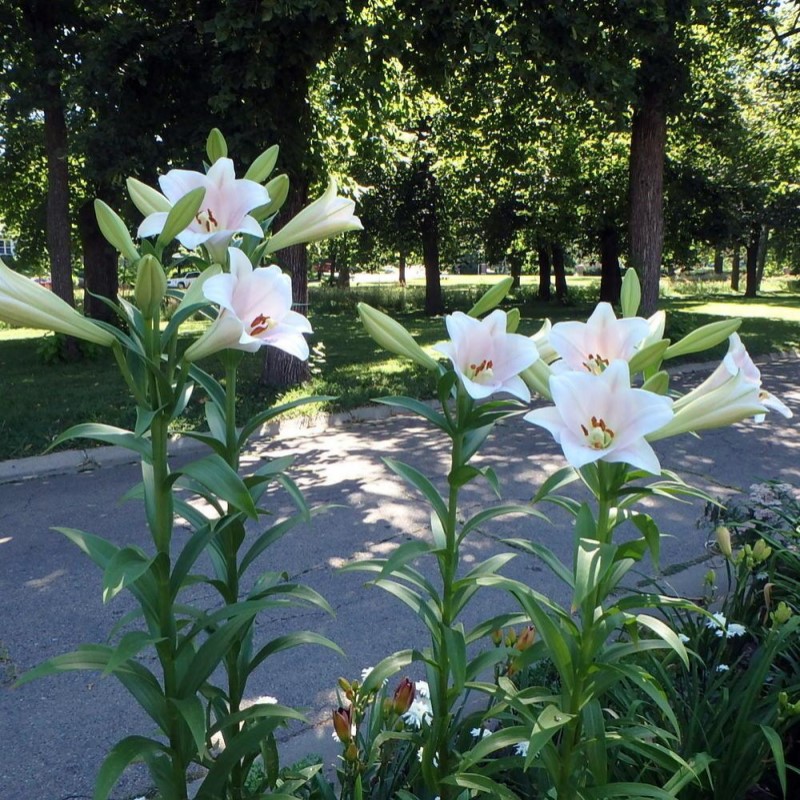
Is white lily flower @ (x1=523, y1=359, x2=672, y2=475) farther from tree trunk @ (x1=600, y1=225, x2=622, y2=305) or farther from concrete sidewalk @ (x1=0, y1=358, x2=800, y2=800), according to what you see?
tree trunk @ (x1=600, y1=225, x2=622, y2=305)

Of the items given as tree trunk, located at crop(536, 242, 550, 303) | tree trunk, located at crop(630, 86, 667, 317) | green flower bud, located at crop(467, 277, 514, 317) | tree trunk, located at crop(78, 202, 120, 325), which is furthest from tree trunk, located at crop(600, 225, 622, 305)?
green flower bud, located at crop(467, 277, 514, 317)

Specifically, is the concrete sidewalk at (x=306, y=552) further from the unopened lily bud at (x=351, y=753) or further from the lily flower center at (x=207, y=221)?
the lily flower center at (x=207, y=221)

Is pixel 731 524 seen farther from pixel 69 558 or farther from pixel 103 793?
pixel 69 558

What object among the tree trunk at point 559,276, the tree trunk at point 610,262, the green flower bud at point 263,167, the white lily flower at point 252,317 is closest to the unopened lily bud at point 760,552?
the white lily flower at point 252,317

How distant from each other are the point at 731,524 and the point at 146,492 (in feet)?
8.52

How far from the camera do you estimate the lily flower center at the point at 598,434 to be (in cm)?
123

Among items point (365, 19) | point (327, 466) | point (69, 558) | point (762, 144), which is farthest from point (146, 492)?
point (762, 144)

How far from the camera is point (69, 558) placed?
4.76m

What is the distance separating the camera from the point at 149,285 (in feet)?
4.31

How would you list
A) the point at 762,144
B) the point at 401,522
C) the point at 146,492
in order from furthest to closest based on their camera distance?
the point at 762,144
the point at 401,522
the point at 146,492

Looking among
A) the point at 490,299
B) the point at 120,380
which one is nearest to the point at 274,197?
the point at 490,299

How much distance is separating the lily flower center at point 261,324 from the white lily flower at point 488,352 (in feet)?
0.99

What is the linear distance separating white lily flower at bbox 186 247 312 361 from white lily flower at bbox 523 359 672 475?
17.3 inches

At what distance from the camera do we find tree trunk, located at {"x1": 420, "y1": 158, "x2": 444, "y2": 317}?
22859mm
